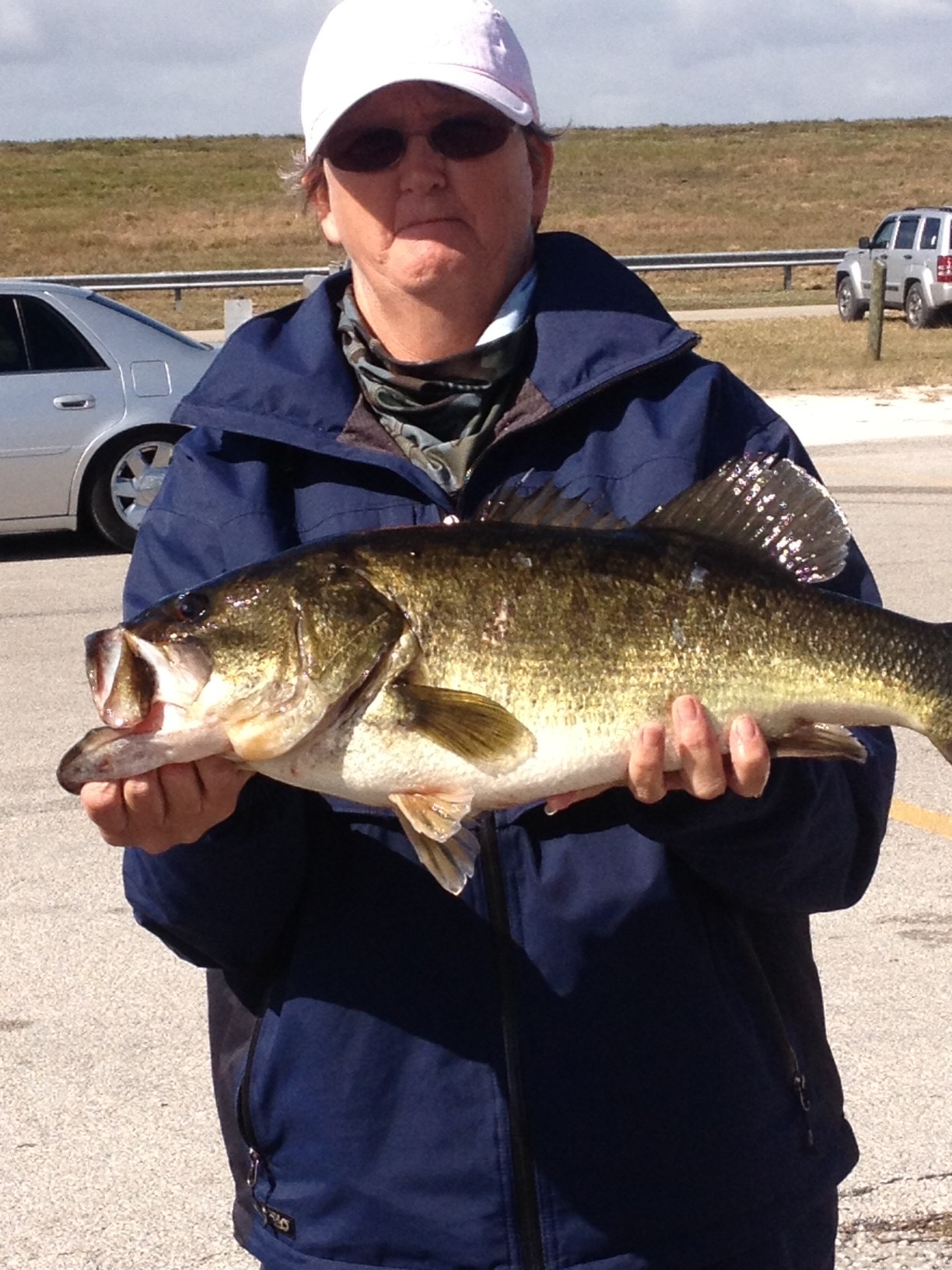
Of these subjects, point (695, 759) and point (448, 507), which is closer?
point (695, 759)

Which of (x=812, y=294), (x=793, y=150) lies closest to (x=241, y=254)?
(x=812, y=294)

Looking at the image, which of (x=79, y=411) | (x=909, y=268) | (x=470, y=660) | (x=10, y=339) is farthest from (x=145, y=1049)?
(x=909, y=268)

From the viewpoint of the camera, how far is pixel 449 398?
2.57m

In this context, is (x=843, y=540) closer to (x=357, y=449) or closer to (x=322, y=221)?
(x=357, y=449)

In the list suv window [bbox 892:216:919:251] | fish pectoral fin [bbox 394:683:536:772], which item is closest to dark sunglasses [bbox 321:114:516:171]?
fish pectoral fin [bbox 394:683:536:772]

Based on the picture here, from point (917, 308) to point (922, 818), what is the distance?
22.3m

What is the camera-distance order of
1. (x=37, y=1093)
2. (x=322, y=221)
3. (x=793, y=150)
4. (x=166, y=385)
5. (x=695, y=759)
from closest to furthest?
(x=695, y=759)
(x=322, y=221)
(x=37, y=1093)
(x=166, y=385)
(x=793, y=150)

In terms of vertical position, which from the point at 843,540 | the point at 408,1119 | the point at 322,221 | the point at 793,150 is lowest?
the point at 793,150

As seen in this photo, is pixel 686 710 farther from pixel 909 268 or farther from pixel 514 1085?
pixel 909 268

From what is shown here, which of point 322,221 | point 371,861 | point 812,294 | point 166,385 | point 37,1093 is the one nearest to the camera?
point 371,861

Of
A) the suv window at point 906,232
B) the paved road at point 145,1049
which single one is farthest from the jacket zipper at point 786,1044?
the suv window at point 906,232

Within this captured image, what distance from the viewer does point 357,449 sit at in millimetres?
2457

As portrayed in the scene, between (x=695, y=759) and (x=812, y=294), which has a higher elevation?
(x=695, y=759)

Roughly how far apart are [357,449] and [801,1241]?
1218mm
